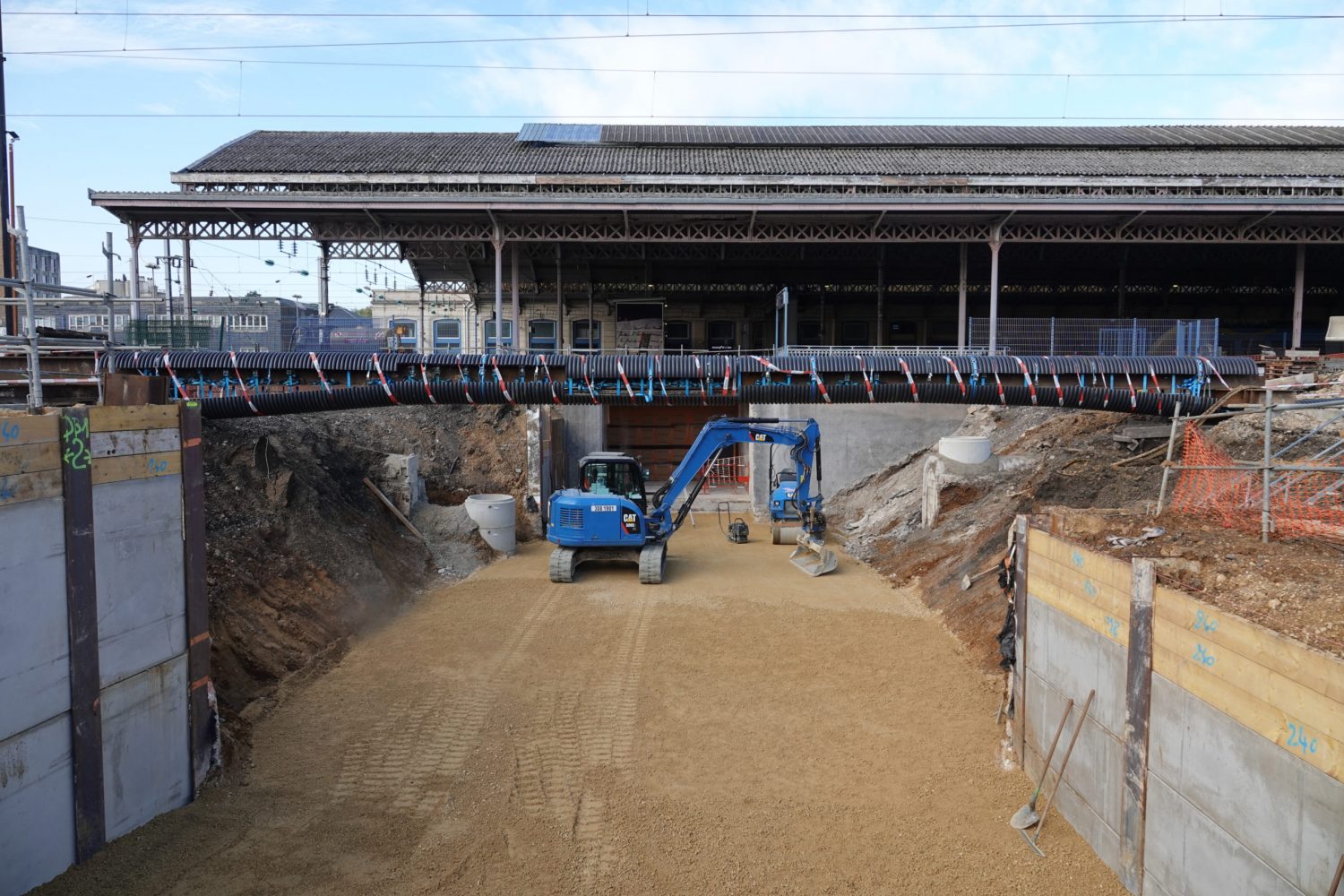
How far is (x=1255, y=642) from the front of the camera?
5223 millimetres

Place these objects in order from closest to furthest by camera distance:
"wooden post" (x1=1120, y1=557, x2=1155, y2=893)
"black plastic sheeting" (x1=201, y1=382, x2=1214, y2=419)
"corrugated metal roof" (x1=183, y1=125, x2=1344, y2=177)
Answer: "wooden post" (x1=1120, y1=557, x2=1155, y2=893) < "black plastic sheeting" (x1=201, y1=382, x2=1214, y2=419) < "corrugated metal roof" (x1=183, y1=125, x2=1344, y2=177)

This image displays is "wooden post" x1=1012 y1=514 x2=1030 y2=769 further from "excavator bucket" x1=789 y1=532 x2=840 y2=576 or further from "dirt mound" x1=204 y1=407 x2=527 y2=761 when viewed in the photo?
"excavator bucket" x1=789 y1=532 x2=840 y2=576

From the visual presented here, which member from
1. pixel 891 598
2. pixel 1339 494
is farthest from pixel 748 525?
pixel 1339 494

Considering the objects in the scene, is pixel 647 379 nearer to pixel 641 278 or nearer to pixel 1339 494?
pixel 1339 494

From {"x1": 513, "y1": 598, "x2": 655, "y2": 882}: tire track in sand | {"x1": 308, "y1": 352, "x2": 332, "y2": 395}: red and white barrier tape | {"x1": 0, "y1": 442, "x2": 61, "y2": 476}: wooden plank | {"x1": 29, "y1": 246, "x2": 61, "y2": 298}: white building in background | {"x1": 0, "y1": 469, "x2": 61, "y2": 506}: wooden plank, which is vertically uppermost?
{"x1": 29, "y1": 246, "x2": 61, "y2": 298}: white building in background

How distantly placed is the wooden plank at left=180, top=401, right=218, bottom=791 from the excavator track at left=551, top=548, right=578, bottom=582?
9.20 metres

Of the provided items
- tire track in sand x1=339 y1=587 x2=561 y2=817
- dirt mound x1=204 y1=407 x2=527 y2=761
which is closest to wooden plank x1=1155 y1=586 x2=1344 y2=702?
tire track in sand x1=339 y1=587 x2=561 y2=817

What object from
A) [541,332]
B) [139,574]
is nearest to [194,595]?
[139,574]

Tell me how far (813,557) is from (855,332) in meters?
18.2

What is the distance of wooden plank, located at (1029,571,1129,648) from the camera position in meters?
6.89

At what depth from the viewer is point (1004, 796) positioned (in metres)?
8.46

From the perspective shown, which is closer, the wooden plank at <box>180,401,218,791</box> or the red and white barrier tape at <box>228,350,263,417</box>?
the wooden plank at <box>180,401,218,791</box>

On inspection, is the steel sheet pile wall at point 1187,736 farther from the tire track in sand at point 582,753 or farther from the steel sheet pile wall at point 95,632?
the steel sheet pile wall at point 95,632

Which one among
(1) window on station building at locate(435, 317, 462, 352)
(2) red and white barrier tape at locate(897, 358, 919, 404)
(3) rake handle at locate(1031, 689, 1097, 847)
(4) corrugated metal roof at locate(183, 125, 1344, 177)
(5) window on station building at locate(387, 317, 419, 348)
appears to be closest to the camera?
(3) rake handle at locate(1031, 689, 1097, 847)
